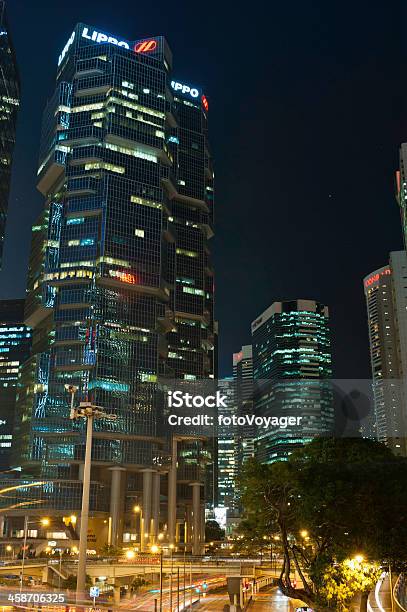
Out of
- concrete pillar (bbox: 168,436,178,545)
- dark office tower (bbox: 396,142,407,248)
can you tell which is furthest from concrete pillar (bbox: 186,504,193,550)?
dark office tower (bbox: 396,142,407,248)

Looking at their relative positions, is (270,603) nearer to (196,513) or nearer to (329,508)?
(329,508)

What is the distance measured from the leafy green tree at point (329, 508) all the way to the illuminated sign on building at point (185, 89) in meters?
171

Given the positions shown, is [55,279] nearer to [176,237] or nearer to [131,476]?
[176,237]

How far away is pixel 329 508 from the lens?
102 feet

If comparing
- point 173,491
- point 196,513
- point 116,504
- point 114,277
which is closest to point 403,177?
point 114,277

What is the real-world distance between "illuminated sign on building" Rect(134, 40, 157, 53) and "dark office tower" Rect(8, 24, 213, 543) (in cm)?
49

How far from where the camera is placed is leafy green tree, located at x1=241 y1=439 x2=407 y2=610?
31172 mm

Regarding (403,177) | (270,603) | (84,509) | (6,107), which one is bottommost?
(270,603)

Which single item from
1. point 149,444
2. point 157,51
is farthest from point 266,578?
point 157,51

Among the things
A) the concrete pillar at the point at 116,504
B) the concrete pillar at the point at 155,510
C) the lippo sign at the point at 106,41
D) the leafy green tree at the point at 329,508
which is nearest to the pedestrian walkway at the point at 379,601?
the leafy green tree at the point at 329,508

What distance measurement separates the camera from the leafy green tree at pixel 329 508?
102 feet

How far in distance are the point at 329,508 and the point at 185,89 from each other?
177 m

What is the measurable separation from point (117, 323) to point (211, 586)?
62298mm

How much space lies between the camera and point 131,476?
14688 cm
